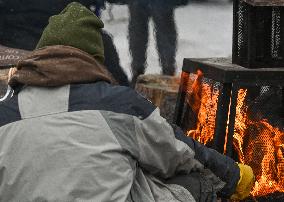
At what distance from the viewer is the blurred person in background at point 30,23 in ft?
23.8

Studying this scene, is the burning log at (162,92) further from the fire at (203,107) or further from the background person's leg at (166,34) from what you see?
the fire at (203,107)

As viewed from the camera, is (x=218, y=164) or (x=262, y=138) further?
(x=262, y=138)

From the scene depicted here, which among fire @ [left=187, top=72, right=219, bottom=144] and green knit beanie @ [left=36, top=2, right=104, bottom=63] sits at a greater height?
green knit beanie @ [left=36, top=2, right=104, bottom=63]

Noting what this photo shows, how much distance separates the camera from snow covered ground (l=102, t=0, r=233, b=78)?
23.5ft

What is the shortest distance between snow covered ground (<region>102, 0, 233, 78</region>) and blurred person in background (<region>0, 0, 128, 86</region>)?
321mm

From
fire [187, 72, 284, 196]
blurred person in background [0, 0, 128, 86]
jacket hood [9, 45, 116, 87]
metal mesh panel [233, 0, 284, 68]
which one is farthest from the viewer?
blurred person in background [0, 0, 128, 86]

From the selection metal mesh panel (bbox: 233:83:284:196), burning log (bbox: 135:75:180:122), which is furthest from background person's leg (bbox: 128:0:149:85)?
metal mesh panel (bbox: 233:83:284:196)

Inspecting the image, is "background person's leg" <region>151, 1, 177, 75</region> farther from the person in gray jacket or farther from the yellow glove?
the person in gray jacket

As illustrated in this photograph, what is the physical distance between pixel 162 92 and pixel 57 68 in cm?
321

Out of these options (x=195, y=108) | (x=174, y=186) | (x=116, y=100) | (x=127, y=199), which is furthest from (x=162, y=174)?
(x=195, y=108)

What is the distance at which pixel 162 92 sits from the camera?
5.98 m

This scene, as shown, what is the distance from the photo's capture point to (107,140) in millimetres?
2730

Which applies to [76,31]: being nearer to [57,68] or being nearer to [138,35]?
[57,68]

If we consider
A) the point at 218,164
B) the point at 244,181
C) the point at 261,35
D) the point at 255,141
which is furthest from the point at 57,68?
the point at 255,141
